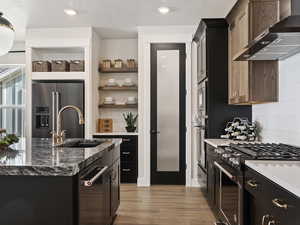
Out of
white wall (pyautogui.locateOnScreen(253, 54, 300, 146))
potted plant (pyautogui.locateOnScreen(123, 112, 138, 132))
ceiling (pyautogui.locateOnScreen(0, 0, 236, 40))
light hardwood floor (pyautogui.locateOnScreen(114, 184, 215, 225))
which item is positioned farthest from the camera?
potted plant (pyautogui.locateOnScreen(123, 112, 138, 132))

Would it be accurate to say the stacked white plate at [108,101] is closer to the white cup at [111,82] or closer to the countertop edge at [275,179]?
the white cup at [111,82]

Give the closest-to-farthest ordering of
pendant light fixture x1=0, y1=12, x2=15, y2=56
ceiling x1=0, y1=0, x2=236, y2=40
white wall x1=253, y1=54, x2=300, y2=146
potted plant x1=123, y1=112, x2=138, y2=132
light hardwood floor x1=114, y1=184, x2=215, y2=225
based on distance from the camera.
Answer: white wall x1=253, y1=54, x2=300, y2=146 → pendant light fixture x1=0, y1=12, x2=15, y2=56 → light hardwood floor x1=114, y1=184, x2=215, y2=225 → ceiling x1=0, y1=0, x2=236, y2=40 → potted plant x1=123, y1=112, x2=138, y2=132

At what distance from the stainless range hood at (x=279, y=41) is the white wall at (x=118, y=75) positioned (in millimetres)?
3295

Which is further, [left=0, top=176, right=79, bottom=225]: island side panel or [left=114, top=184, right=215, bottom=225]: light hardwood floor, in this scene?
[left=114, top=184, right=215, bottom=225]: light hardwood floor

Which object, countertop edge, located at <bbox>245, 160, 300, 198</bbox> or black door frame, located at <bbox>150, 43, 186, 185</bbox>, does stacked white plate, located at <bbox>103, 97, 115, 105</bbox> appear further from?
countertop edge, located at <bbox>245, 160, 300, 198</bbox>

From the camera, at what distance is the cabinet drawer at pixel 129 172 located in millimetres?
5418

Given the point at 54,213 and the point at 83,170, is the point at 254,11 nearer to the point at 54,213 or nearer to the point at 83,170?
the point at 83,170

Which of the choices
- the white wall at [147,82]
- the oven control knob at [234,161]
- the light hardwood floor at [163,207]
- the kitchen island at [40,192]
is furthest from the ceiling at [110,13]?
the kitchen island at [40,192]

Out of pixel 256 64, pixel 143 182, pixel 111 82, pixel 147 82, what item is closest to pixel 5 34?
pixel 256 64

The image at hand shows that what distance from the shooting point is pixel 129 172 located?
5.43 metres

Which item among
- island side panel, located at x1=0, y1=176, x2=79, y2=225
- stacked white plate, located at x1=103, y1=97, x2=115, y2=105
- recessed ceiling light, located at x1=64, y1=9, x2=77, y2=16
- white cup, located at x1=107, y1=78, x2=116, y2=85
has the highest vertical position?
recessed ceiling light, located at x1=64, y1=9, x2=77, y2=16

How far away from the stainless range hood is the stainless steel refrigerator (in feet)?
10.3

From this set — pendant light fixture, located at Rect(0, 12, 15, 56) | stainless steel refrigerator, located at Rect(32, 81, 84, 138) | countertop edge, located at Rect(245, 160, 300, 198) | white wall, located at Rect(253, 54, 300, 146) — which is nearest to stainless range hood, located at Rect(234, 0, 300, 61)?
white wall, located at Rect(253, 54, 300, 146)

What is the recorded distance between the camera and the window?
242 inches
